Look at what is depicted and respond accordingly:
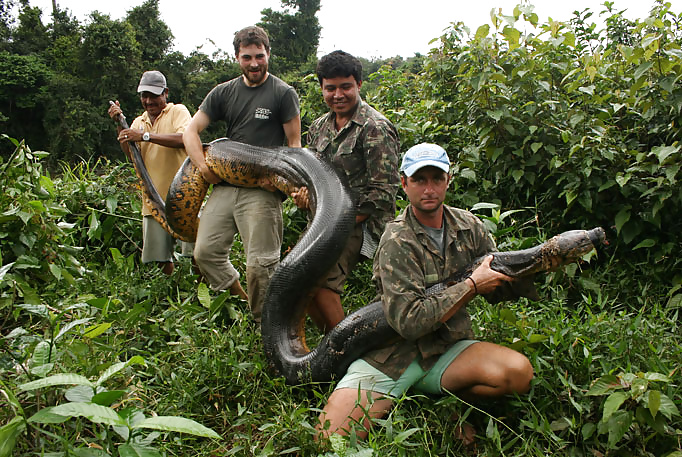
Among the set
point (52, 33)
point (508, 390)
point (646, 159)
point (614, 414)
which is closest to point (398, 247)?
point (508, 390)

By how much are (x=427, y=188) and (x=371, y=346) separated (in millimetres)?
873

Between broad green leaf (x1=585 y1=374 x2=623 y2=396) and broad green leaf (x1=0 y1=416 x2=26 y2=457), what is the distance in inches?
90.7

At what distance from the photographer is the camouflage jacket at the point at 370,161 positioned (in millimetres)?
3254

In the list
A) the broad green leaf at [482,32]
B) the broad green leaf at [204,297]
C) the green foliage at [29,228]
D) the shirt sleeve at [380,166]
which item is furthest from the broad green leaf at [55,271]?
the broad green leaf at [482,32]

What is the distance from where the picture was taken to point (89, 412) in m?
1.69

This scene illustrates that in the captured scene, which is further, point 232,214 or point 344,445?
point 232,214

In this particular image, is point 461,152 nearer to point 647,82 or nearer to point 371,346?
point 647,82

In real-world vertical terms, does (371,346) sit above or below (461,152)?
below

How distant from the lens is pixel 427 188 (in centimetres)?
249

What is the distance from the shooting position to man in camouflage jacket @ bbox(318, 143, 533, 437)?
237 centimetres

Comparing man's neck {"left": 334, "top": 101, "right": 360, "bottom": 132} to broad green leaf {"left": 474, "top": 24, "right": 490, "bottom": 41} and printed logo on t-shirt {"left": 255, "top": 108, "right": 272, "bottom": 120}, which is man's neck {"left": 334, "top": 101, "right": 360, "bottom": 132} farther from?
broad green leaf {"left": 474, "top": 24, "right": 490, "bottom": 41}

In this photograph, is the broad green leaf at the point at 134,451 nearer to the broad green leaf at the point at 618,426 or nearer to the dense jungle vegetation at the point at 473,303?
the dense jungle vegetation at the point at 473,303

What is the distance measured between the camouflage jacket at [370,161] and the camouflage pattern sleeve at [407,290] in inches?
28.8

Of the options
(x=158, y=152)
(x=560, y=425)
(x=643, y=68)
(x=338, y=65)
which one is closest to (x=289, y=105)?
(x=338, y=65)
